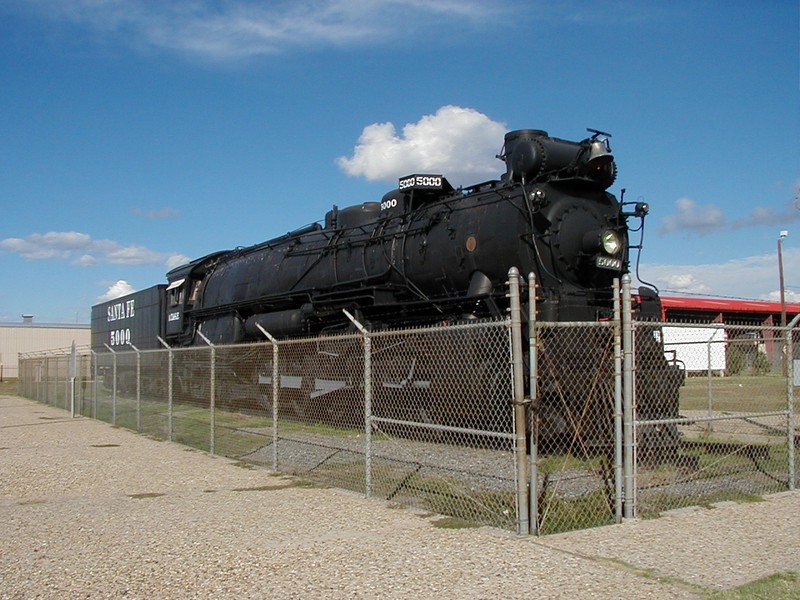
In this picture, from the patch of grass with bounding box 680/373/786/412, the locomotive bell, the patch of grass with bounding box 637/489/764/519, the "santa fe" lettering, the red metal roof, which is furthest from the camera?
the red metal roof

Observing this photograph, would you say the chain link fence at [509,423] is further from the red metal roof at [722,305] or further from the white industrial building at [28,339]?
the white industrial building at [28,339]

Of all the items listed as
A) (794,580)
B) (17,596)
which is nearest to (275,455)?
(17,596)

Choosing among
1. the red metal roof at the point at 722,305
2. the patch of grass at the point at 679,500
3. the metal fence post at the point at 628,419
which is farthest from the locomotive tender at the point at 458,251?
the red metal roof at the point at 722,305

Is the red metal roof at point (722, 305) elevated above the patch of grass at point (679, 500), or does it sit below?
above

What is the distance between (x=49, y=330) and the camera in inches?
2371

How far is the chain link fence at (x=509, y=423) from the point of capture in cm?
713

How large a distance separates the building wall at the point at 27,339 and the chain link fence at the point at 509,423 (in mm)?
46891

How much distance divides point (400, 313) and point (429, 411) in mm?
2719

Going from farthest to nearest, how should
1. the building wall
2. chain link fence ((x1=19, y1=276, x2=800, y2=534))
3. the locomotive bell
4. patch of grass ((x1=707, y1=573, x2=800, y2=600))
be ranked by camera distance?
the building wall
the locomotive bell
chain link fence ((x1=19, y1=276, x2=800, y2=534))
patch of grass ((x1=707, y1=573, x2=800, y2=600))

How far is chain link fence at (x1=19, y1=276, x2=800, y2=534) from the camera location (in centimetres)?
713

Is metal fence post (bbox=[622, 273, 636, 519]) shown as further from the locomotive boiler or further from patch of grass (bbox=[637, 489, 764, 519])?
the locomotive boiler

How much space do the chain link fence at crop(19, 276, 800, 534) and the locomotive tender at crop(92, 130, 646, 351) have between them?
95 cm

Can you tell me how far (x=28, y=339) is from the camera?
58.6 m

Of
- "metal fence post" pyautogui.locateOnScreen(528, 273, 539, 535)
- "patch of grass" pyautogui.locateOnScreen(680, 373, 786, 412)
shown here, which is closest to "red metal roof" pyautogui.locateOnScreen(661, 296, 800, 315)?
"patch of grass" pyautogui.locateOnScreen(680, 373, 786, 412)
